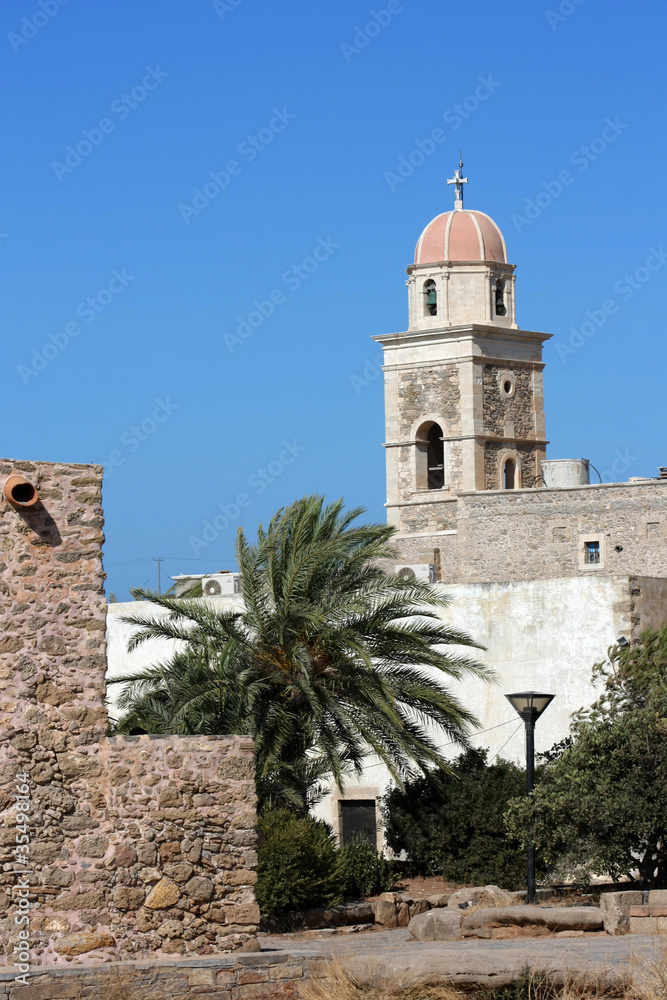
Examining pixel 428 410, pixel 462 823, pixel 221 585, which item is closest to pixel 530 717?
pixel 462 823

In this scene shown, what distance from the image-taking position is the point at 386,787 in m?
21.7

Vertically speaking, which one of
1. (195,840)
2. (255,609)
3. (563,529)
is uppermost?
(563,529)

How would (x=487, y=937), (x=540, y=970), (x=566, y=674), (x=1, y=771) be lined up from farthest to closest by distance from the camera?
(x=566, y=674) → (x=487, y=937) → (x=1, y=771) → (x=540, y=970)

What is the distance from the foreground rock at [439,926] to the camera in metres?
14.1

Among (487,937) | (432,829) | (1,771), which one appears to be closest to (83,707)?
(1,771)

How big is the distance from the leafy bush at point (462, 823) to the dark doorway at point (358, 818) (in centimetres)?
243

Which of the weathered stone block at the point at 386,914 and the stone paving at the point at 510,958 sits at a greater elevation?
the stone paving at the point at 510,958

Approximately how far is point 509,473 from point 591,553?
766 cm

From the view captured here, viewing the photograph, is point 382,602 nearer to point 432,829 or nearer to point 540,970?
point 432,829

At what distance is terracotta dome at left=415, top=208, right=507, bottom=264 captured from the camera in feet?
145

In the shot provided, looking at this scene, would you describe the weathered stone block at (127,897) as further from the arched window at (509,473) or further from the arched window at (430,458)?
the arched window at (509,473)

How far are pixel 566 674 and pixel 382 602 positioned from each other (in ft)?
12.7

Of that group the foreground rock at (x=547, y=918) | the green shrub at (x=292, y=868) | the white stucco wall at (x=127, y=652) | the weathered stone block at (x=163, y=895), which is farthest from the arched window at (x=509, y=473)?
the weathered stone block at (x=163, y=895)

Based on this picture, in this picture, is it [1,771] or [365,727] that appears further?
[365,727]
